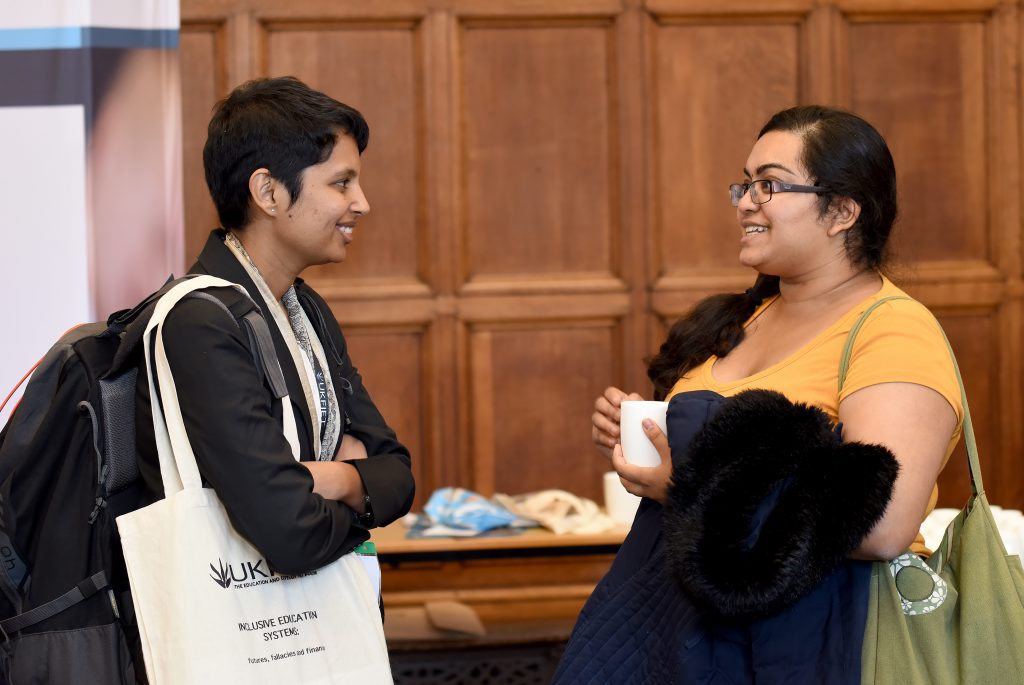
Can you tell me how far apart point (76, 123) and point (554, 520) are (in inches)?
58.6

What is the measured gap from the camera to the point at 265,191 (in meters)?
1.74

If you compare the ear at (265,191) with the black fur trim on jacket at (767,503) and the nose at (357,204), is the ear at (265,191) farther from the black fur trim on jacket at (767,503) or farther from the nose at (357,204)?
the black fur trim on jacket at (767,503)

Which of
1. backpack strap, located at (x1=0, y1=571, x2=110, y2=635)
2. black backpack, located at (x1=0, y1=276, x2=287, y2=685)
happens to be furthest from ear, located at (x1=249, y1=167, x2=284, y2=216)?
backpack strap, located at (x1=0, y1=571, x2=110, y2=635)

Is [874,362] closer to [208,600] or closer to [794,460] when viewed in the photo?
[794,460]

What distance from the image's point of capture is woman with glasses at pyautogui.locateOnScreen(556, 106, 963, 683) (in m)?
1.39

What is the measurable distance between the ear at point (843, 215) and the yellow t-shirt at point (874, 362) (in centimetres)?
10

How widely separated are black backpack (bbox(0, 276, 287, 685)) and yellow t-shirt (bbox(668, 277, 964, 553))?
712 mm

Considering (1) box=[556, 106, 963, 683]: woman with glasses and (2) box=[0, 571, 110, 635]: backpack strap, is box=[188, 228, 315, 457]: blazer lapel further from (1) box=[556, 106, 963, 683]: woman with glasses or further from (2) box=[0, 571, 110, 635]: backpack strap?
(1) box=[556, 106, 963, 683]: woman with glasses

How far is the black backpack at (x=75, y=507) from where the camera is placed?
1.55 m

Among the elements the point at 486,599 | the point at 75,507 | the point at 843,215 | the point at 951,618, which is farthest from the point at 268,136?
the point at 486,599

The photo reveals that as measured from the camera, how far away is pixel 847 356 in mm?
1543

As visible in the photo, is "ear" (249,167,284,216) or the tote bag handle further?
"ear" (249,167,284,216)

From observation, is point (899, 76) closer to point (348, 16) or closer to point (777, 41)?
point (777, 41)

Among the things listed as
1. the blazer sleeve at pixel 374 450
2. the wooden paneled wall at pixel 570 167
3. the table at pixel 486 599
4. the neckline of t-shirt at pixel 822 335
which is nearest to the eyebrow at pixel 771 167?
the neckline of t-shirt at pixel 822 335
